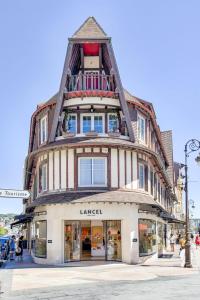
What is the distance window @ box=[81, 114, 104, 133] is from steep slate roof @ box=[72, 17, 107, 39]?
472 cm

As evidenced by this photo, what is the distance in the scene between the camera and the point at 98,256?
94.0 feet

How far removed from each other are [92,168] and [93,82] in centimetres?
539

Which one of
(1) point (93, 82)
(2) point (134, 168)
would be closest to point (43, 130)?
(1) point (93, 82)

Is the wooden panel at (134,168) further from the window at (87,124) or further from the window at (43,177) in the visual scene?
the window at (43,177)

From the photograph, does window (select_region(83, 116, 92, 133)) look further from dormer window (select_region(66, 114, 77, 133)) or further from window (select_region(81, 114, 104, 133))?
dormer window (select_region(66, 114, 77, 133))

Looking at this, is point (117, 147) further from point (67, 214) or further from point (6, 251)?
point (6, 251)

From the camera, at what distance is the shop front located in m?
28.3

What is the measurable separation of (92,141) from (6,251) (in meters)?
12.5

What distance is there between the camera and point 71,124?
97.1 ft

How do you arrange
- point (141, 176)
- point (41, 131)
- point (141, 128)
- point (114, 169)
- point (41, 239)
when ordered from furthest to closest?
point (41, 131) < point (141, 128) < point (141, 176) < point (41, 239) < point (114, 169)

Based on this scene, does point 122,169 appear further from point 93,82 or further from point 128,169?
point 93,82

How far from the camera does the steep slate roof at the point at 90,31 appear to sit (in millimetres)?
29469

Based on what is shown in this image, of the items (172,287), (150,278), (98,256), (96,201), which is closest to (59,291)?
(172,287)

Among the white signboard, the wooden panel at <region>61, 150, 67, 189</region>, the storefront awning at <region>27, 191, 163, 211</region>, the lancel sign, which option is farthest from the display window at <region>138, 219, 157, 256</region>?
the white signboard
